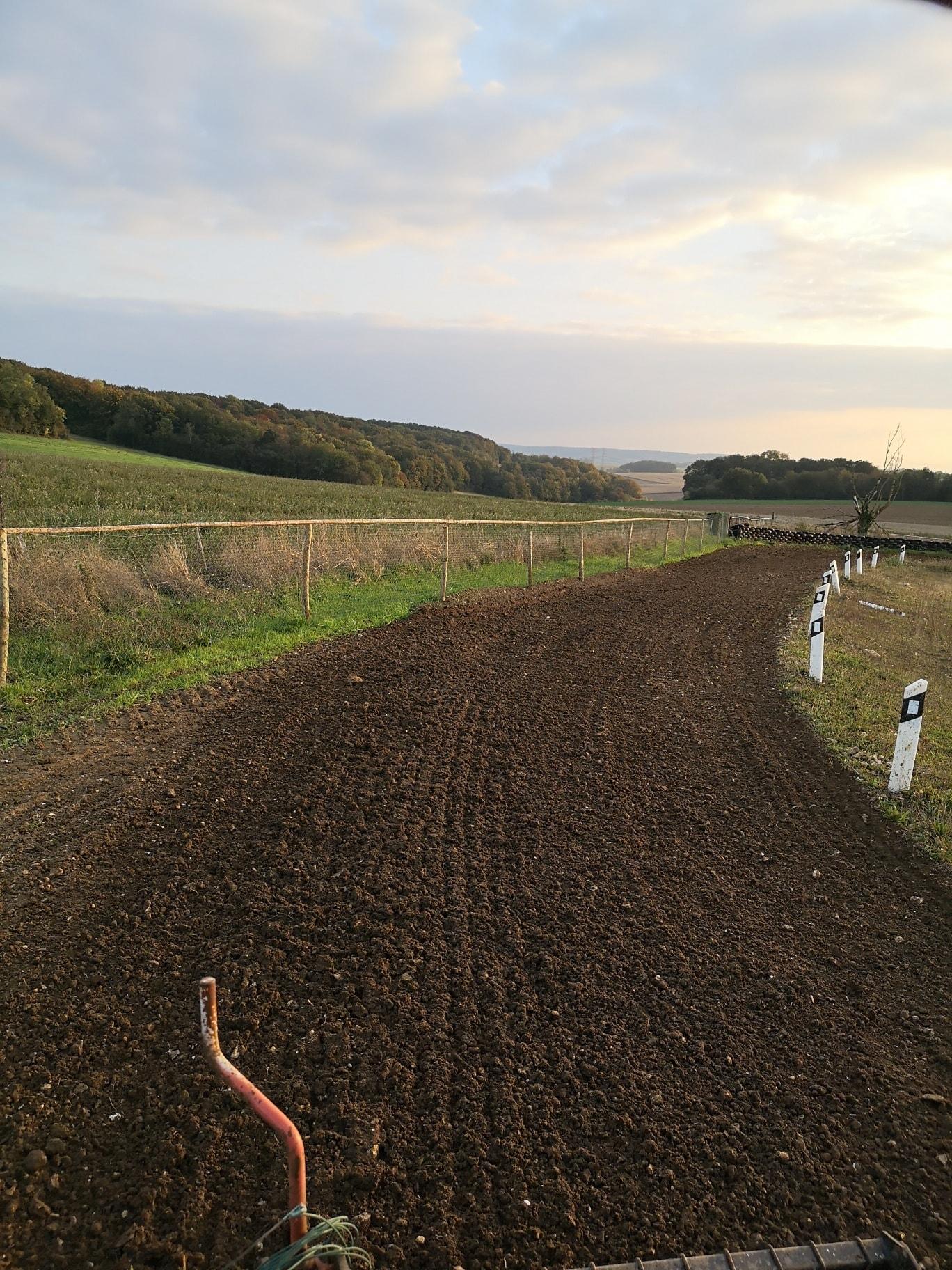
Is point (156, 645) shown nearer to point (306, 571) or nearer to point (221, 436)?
point (306, 571)

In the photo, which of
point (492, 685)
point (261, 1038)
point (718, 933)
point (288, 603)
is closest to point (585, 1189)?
point (261, 1038)

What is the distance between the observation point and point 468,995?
10.9 feet

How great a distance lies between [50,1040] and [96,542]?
338 inches

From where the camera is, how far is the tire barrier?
→ 3697cm

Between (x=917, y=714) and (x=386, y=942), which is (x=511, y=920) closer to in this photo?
(x=386, y=942)

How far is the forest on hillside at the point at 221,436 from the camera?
6053 centimetres

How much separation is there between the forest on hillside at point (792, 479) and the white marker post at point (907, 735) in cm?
7075

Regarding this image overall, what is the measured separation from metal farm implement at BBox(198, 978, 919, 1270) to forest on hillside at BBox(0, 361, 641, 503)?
6521 centimetres

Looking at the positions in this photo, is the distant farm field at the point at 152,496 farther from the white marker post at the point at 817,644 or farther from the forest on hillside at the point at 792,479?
the forest on hillside at the point at 792,479

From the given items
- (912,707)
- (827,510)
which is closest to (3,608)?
(912,707)

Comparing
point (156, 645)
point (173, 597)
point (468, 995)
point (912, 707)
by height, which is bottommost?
point (468, 995)

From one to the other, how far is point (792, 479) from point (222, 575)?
78.1m

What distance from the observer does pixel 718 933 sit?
3.89m

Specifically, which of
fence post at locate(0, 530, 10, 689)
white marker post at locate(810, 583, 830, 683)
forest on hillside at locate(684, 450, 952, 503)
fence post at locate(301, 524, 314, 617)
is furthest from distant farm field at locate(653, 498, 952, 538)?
fence post at locate(0, 530, 10, 689)
